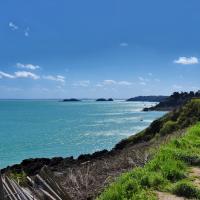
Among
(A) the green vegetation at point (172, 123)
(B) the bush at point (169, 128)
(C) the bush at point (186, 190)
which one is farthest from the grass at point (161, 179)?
(A) the green vegetation at point (172, 123)

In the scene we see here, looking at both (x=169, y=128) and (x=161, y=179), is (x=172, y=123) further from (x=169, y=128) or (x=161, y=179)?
(x=161, y=179)

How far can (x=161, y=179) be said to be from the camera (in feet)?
34.5

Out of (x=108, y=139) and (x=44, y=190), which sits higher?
(x=44, y=190)

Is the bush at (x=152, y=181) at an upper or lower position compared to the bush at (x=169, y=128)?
upper

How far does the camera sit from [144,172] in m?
10.9

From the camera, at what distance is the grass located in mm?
9305

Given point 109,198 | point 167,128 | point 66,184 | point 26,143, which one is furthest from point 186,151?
point 26,143

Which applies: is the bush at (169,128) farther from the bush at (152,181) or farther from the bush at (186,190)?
the bush at (186,190)

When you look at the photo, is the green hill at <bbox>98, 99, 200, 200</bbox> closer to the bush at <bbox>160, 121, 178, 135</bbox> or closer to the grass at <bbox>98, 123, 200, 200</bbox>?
the grass at <bbox>98, 123, 200, 200</bbox>

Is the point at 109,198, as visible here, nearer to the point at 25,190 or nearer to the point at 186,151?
the point at 25,190

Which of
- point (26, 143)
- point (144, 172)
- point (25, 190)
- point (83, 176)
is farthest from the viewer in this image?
point (26, 143)

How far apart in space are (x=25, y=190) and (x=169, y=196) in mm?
Result: 3122

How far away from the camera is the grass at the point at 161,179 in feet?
30.5

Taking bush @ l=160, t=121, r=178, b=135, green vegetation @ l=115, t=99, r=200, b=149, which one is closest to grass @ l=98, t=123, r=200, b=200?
bush @ l=160, t=121, r=178, b=135
